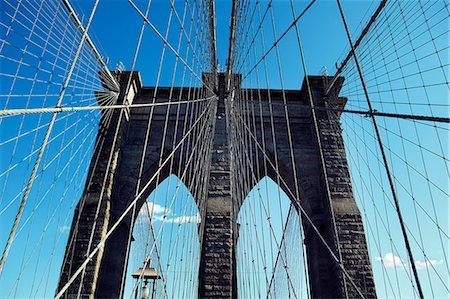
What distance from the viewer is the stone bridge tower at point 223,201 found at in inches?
227

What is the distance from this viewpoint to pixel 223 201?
662 cm

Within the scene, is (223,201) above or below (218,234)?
above

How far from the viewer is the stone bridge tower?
227 inches

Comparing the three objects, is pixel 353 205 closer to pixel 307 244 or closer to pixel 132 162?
pixel 307 244

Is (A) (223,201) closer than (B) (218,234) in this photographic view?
No

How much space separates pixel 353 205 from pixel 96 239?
506cm

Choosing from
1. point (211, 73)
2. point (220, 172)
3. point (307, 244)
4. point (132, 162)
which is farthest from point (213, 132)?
point (307, 244)

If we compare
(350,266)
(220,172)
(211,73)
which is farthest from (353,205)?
(211,73)

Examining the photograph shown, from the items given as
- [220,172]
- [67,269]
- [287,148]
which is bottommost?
[67,269]

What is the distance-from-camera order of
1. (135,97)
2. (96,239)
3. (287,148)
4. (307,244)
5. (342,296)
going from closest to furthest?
1. (342,296)
2. (96,239)
3. (307,244)
4. (287,148)
5. (135,97)

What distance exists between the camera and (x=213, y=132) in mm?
7453

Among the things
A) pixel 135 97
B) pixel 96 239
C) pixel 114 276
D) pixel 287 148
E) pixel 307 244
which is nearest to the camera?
pixel 96 239

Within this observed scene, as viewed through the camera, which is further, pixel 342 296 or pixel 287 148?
pixel 287 148

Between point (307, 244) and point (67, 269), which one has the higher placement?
point (307, 244)
